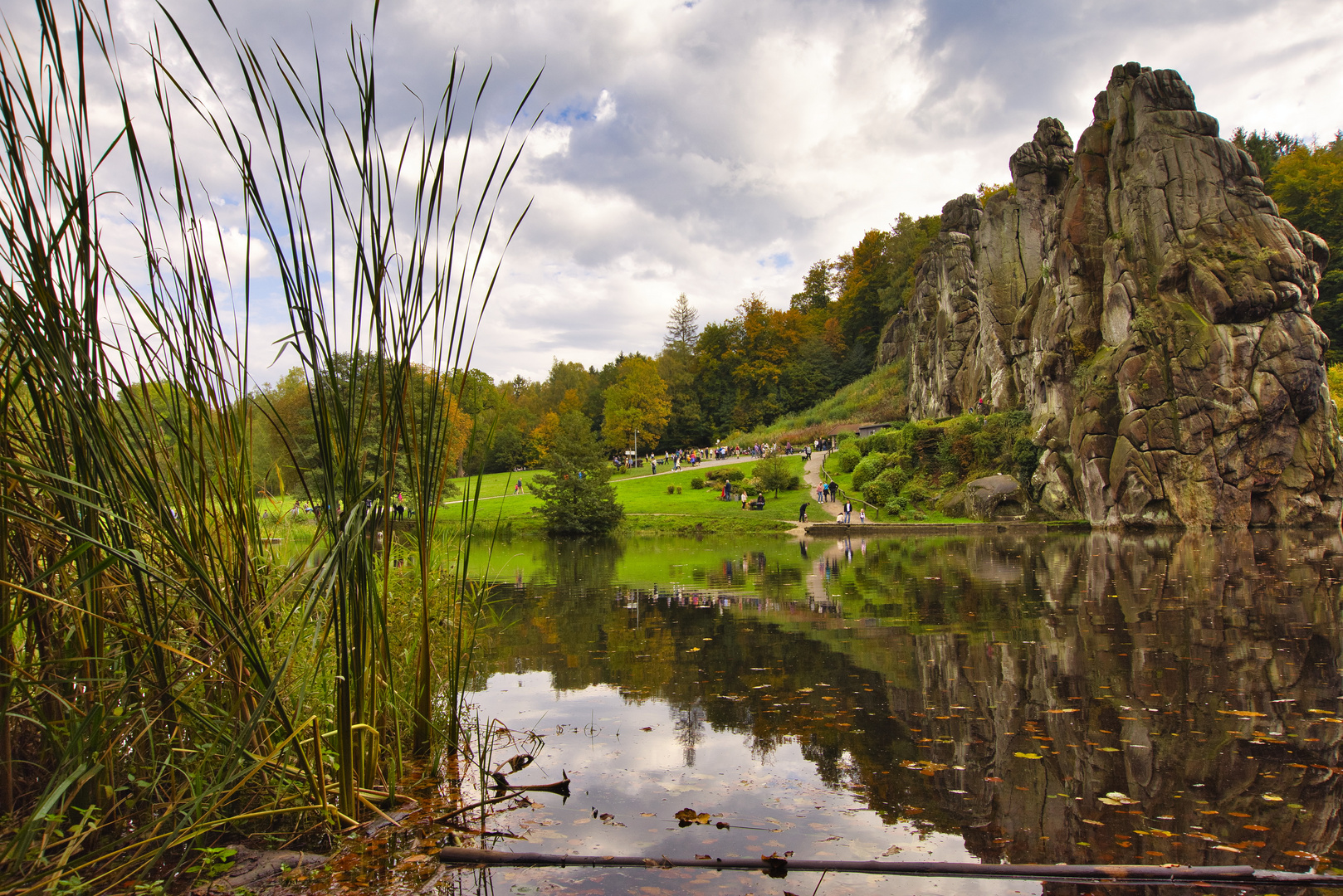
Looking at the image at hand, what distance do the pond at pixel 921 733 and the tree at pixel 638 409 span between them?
50442mm

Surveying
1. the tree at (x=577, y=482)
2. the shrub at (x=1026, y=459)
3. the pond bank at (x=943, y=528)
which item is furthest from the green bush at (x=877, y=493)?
the tree at (x=577, y=482)

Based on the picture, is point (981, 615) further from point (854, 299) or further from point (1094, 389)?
point (854, 299)

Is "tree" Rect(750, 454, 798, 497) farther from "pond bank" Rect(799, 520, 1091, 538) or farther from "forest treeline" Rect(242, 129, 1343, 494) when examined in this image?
"forest treeline" Rect(242, 129, 1343, 494)

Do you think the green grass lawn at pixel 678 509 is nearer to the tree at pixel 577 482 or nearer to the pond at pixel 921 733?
the tree at pixel 577 482

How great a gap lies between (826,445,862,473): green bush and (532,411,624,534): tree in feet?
50.1

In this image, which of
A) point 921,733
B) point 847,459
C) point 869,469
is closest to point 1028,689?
point 921,733

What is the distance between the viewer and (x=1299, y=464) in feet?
92.9

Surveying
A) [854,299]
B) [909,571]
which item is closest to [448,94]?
[909,571]

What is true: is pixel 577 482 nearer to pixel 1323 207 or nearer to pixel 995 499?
pixel 995 499

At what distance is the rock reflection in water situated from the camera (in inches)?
156

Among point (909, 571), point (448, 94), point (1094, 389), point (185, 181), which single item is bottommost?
point (909, 571)

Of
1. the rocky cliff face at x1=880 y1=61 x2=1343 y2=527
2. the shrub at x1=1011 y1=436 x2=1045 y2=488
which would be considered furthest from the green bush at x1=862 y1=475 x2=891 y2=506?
the rocky cliff face at x1=880 y1=61 x2=1343 y2=527

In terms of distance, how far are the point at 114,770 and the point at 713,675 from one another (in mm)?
5429

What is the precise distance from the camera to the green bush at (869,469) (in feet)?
124
